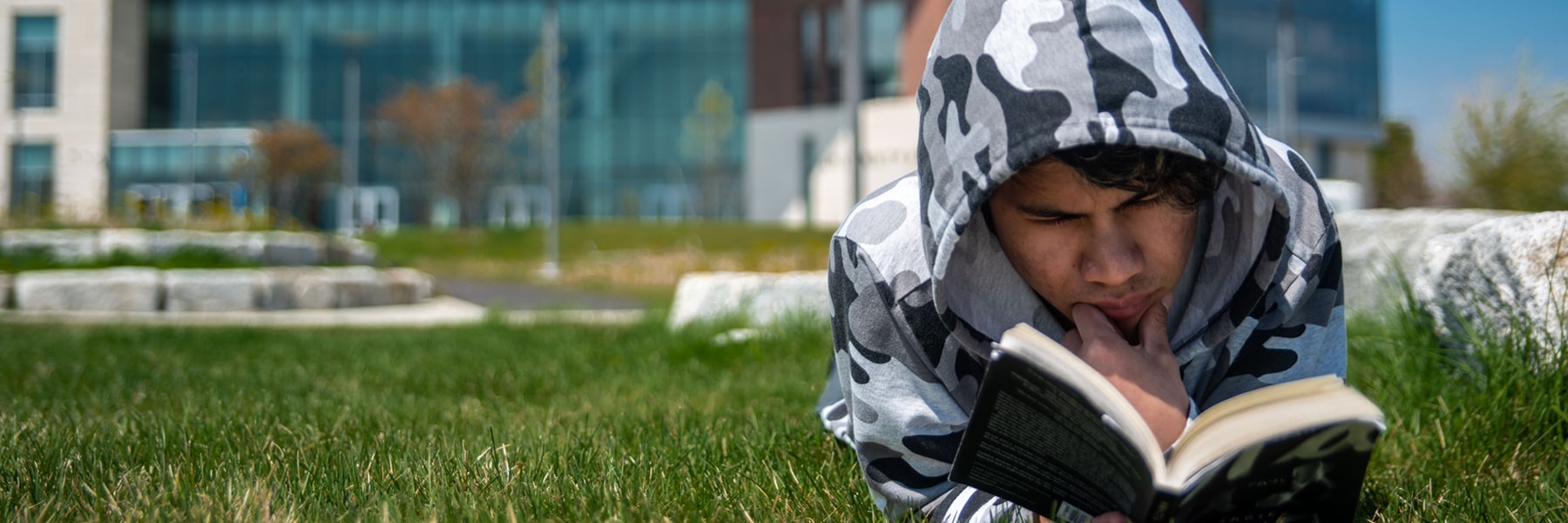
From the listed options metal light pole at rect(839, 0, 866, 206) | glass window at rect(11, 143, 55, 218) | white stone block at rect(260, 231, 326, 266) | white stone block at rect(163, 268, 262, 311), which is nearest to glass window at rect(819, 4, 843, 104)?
white stone block at rect(260, 231, 326, 266)

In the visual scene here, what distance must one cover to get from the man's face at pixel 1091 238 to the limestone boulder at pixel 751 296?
15.6 feet

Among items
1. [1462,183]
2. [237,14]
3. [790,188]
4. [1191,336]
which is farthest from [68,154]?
[1191,336]

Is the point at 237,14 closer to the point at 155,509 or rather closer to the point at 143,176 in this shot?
the point at 143,176

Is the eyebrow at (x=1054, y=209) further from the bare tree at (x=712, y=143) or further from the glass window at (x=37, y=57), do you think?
the glass window at (x=37, y=57)

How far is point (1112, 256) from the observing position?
161 cm

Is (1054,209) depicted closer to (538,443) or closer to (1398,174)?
Answer: (538,443)

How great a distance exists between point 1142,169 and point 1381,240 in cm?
419

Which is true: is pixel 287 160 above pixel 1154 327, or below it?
above

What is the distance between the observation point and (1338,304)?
76.3 inches

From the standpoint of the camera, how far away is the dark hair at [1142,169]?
154 centimetres

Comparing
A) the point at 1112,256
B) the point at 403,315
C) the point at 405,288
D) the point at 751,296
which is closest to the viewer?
the point at 1112,256

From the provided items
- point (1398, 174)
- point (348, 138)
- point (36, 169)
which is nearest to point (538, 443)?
point (1398, 174)

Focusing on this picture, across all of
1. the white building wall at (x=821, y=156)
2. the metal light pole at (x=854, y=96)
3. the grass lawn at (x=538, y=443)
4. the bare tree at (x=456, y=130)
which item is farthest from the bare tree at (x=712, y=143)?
the grass lawn at (x=538, y=443)

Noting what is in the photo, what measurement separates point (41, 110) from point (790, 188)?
29.1 metres
